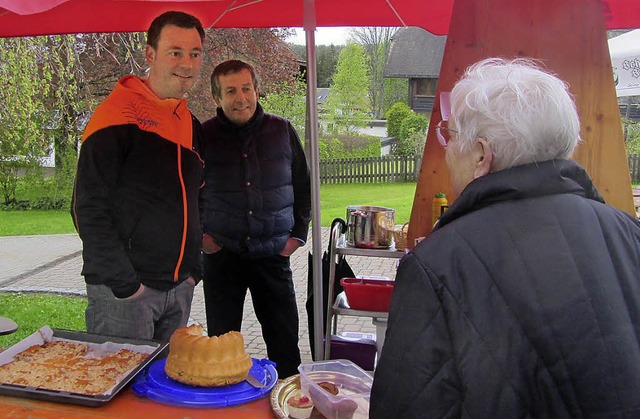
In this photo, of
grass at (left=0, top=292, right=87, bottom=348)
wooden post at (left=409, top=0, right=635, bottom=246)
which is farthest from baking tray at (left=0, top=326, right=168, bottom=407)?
grass at (left=0, top=292, right=87, bottom=348)

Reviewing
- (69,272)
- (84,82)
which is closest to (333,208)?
(84,82)

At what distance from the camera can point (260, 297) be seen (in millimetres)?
3520

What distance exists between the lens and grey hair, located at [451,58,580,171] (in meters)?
1.23

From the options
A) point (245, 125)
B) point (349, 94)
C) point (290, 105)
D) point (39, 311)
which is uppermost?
point (349, 94)

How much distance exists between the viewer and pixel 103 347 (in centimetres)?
217

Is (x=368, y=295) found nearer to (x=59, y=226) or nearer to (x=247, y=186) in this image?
(x=247, y=186)

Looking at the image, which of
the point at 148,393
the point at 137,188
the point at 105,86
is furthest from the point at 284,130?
the point at 105,86

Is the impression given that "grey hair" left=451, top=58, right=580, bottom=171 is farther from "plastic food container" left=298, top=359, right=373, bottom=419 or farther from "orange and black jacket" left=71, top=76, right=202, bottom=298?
"orange and black jacket" left=71, top=76, right=202, bottom=298

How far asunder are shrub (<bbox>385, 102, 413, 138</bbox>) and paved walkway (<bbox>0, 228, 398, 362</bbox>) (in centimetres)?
1298

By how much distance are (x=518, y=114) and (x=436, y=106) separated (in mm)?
1804

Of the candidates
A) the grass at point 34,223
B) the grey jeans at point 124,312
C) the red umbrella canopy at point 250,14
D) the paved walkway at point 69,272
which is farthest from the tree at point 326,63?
the grey jeans at point 124,312

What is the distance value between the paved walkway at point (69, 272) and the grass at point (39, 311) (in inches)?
11.6

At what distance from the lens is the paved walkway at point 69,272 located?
5385 millimetres

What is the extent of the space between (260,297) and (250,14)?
175 cm
